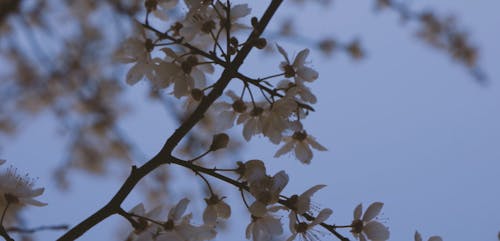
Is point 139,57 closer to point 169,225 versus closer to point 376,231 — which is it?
point 169,225

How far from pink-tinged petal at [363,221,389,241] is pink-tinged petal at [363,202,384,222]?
1 cm

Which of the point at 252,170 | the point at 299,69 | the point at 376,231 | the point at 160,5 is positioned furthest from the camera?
the point at 160,5

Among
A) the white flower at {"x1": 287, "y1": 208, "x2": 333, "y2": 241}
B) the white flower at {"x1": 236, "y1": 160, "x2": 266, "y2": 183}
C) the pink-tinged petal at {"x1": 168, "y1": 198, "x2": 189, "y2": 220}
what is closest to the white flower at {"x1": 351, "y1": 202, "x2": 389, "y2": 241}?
the white flower at {"x1": 287, "y1": 208, "x2": 333, "y2": 241}

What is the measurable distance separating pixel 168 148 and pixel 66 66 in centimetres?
388

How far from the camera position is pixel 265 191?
1119 mm

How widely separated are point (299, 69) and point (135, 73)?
469mm

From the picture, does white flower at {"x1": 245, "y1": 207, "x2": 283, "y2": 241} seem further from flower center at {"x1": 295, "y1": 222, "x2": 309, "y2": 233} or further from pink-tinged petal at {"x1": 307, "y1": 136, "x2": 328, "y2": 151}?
pink-tinged petal at {"x1": 307, "y1": 136, "x2": 328, "y2": 151}

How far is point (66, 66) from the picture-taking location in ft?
15.1

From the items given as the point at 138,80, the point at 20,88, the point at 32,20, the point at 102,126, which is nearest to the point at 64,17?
the point at 32,20

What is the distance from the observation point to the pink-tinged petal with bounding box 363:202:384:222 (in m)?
1.34

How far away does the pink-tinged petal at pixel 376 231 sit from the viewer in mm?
1293

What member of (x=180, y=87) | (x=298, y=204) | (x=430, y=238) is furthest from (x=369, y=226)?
(x=180, y=87)

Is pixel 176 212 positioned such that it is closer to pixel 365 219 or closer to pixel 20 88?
pixel 365 219

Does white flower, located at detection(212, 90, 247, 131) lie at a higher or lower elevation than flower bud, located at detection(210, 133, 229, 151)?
higher
